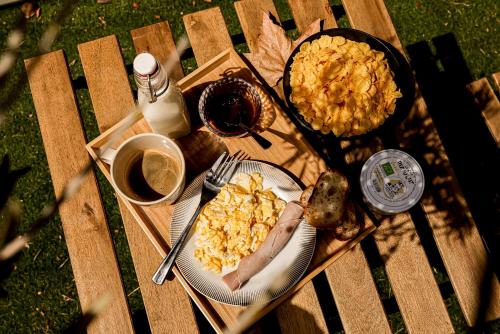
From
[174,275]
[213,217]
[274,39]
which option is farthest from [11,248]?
[274,39]

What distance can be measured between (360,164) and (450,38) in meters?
1.41

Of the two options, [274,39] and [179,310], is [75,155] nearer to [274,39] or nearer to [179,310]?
[179,310]

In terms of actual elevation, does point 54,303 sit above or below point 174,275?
below

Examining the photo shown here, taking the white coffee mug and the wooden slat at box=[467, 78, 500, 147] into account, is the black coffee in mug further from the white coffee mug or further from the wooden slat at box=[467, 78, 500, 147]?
the wooden slat at box=[467, 78, 500, 147]

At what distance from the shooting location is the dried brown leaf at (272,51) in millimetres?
1572

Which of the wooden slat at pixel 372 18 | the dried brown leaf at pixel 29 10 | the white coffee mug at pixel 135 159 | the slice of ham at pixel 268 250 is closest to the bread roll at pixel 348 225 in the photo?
the slice of ham at pixel 268 250

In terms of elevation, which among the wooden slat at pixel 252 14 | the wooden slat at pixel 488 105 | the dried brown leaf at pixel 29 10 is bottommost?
the wooden slat at pixel 488 105

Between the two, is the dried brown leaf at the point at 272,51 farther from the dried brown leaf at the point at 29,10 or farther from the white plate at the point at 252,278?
the dried brown leaf at the point at 29,10

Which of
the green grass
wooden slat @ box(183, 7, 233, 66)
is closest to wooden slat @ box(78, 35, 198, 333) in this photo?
wooden slat @ box(183, 7, 233, 66)

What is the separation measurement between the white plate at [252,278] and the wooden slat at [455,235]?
1.79 feet

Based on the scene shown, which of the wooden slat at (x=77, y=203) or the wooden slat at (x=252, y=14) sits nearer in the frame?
the wooden slat at (x=77, y=203)

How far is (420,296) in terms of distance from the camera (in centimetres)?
151

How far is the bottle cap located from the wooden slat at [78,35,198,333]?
59cm

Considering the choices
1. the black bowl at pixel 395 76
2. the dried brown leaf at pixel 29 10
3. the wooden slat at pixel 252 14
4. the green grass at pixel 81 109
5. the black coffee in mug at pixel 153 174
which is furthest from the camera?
the dried brown leaf at pixel 29 10
